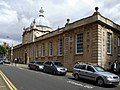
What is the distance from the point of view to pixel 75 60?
106ft

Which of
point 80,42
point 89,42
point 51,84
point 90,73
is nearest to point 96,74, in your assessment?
point 90,73

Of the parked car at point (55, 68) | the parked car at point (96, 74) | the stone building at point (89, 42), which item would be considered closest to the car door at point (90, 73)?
the parked car at point (96, 74)

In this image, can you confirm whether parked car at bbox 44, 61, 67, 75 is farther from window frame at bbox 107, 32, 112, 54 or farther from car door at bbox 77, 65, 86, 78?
window frame at bbox 107, 32, 112, 54

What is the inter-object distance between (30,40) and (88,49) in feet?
106

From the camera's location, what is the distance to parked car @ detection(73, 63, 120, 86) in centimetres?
1734

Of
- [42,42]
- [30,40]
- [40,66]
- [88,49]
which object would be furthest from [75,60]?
[30,40]

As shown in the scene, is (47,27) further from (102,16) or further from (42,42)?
(102,16)

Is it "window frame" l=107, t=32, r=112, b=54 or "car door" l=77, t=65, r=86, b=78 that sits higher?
"window frame" l=107, t=32, r=112, b=54

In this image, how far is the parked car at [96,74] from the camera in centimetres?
1734

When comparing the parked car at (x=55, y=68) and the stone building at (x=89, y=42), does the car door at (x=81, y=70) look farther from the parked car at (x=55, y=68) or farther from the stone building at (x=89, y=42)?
the stone building at (x=89, y=42)

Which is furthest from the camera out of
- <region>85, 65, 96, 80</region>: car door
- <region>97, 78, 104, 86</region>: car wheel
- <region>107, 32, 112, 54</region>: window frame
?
<region>107, 32, 112, 54</region>: window frame

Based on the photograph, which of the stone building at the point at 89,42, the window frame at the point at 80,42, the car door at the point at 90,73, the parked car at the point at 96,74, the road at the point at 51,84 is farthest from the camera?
the window frame at the point at 80,42

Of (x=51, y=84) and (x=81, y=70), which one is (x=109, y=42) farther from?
(x=51, y=84)

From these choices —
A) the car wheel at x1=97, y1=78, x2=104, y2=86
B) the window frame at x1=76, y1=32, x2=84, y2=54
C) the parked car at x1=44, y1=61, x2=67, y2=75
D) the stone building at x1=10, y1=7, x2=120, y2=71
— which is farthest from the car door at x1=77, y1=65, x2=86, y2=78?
the window frame at x1=76, y1=32, x2=84, y2=54
